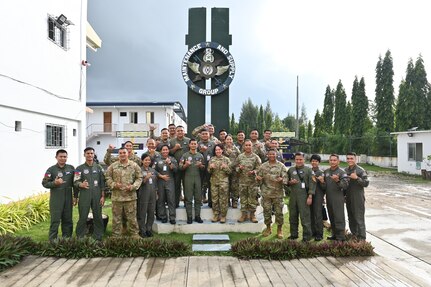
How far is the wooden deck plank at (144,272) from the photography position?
4570 mm

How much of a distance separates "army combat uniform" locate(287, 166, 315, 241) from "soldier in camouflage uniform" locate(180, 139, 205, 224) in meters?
1.76

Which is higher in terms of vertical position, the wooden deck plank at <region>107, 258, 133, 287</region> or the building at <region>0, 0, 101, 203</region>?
→ the building at <region>0, 0, 101, 203</region>

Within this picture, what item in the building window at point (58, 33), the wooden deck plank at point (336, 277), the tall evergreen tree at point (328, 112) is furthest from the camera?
the tall evergreen tree at point (328, 112)

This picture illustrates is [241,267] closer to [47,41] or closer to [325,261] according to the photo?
[325,261]

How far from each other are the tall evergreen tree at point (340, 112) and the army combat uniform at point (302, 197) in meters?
31.6

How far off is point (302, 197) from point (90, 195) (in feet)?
12.3

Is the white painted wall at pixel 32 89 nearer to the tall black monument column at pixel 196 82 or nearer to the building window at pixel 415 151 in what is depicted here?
the tall black monument column at pixel 196 82

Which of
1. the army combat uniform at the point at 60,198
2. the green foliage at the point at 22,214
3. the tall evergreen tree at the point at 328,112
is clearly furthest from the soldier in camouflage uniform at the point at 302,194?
the tall evergreen tree at the point at 328,112

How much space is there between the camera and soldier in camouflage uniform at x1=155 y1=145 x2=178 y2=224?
6996 millimetres

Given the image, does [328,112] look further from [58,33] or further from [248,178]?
[248,178]

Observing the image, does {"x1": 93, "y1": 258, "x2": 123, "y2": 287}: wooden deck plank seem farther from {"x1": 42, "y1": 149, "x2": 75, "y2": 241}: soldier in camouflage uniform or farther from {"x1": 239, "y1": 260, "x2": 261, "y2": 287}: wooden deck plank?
{"x1": 239, "y1": 260, "x2": 261, "y2": 287}: wooden deck plank

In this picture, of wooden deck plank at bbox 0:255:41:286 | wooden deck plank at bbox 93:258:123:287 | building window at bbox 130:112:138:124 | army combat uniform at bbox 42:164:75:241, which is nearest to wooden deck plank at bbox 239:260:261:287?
wooden deck plank at bbox 93:258:123:287

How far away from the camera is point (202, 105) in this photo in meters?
9.22

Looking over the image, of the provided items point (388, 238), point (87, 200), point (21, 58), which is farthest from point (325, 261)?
point (21, 58)
